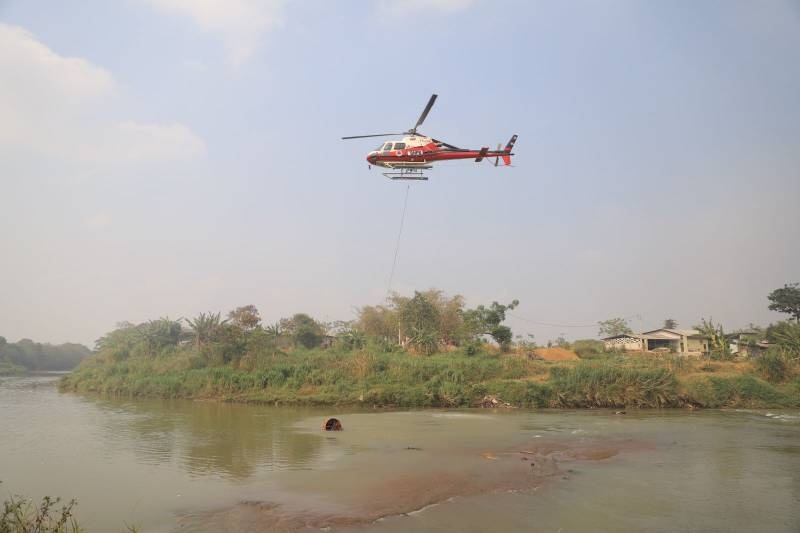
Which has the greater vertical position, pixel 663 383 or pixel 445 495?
pixel 663 383

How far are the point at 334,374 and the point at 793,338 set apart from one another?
2558 centimetres

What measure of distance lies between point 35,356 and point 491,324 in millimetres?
71414

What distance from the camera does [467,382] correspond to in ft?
82.5

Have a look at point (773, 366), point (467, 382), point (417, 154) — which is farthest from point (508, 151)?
point (773, 366)

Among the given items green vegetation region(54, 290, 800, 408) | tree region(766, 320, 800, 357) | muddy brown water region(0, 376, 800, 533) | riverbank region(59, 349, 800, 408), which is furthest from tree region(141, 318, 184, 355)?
tree region(766, 320, 800, 357)

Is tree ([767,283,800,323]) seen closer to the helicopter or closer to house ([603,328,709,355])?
house ([603,328,709,355])

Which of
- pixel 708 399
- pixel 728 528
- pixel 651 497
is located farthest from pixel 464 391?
pixel 728 528

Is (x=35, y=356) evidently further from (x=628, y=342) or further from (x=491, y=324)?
(x=628, y=342)

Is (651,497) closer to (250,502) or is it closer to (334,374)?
(250,502)

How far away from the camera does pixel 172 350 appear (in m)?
38.6

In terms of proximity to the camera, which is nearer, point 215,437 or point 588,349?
point 215,437

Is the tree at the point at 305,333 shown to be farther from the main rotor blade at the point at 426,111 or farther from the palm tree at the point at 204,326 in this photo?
the main rotor blade at the point at 426,111

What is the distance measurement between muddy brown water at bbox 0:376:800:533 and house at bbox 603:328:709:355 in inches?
978

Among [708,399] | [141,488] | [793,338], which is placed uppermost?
[793,338]
